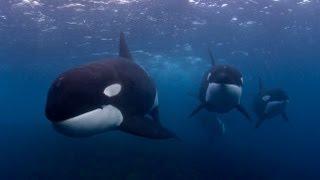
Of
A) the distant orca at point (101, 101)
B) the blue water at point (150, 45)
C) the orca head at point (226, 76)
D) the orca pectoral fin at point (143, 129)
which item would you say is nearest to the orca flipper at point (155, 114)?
the distant orca at point (101, 101)

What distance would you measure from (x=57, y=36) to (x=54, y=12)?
582cm

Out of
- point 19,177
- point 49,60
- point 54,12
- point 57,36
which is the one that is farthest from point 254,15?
point 49,60

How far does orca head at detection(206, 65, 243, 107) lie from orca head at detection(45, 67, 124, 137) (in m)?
4.44

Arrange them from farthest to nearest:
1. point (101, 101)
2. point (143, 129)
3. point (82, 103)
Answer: point (143, 129), point (101, 101), point (82, 103)

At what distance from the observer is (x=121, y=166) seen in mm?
16531

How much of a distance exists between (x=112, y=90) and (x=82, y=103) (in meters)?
0.88

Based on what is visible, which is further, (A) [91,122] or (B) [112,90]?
(B) [112,90]

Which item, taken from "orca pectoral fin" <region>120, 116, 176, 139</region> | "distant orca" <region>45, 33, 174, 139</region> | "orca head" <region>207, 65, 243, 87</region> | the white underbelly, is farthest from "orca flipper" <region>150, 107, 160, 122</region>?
the white underbelly

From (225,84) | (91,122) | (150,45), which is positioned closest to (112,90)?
(91,122)

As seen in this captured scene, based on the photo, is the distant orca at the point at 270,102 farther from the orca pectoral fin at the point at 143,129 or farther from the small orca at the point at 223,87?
the orca pectoral fin at the point at 143,129

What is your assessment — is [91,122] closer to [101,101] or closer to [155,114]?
[101,101]

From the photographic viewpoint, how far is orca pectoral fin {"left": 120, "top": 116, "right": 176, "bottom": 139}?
5.71 meters

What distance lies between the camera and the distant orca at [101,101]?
4625 mm

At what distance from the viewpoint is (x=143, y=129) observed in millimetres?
5801
